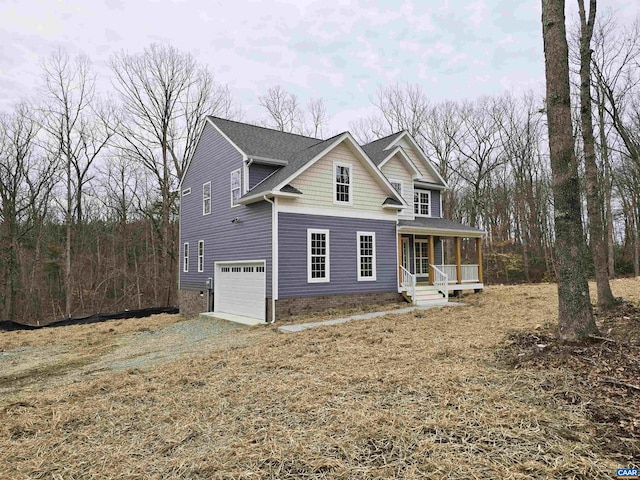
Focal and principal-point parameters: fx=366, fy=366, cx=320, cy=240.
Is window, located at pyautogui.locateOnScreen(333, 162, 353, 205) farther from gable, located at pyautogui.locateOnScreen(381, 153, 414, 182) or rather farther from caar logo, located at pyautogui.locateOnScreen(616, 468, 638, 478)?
caar logo, located at pyautogui.locateOnScreen(616, 468, 638, 478)

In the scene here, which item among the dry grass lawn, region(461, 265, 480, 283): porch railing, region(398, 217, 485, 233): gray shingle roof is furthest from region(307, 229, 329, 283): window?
region(461, 265, 480, 283): porch railing

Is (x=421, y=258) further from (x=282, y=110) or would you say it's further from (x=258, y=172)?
(x=282, y=110)

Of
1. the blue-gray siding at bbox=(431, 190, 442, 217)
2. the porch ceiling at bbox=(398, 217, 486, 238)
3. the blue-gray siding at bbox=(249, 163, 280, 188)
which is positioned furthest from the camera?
the blue-gray siding at bbox=(431, 190, 442, 217)

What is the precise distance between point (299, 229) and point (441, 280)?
23.1ft

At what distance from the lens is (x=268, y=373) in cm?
559

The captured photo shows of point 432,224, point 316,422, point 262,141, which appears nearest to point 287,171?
point 262,141

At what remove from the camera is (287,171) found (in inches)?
485

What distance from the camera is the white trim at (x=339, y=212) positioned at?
11849mm

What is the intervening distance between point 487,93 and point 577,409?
30.0m

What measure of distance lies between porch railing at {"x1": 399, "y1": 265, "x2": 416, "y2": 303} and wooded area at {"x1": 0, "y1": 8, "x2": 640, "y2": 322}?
8599mm

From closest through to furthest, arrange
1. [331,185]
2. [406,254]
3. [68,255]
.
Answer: [331,185] → [406,254] → [68,255]

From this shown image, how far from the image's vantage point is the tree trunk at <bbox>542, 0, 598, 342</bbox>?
5.04 metres

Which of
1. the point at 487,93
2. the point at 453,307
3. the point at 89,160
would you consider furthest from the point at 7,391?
the point at 487,93

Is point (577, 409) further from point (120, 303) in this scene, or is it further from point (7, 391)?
point (120, 303)
